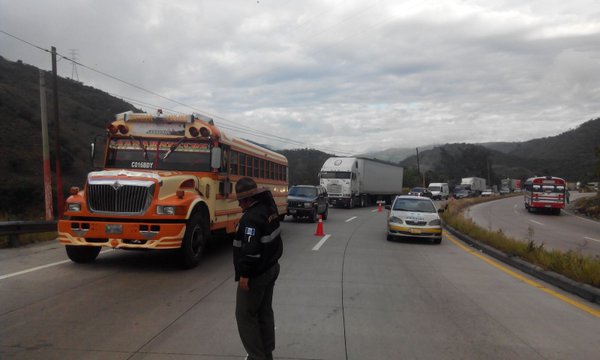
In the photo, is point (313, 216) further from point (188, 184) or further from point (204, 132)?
point (188, 184)

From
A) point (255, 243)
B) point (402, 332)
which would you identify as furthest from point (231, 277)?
point (255, 243)

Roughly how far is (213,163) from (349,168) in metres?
28.6

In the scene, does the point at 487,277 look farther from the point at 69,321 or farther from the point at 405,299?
the point at 69,321

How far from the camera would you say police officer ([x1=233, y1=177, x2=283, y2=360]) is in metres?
4.20

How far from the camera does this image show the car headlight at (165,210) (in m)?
8.79

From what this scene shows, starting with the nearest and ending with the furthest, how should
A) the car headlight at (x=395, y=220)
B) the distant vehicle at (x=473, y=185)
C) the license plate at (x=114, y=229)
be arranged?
the license plate at (x=114, y=229) → the car headlight at (x=395, y=220) → the distant vehicle at (x=473, y=185)

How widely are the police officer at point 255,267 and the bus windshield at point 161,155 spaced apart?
627 cm

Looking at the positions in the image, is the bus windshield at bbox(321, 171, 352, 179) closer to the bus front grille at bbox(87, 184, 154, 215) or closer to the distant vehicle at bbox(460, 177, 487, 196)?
the bus front grille at bbox(87, 184, 154, 215)

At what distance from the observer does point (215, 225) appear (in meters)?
10.6

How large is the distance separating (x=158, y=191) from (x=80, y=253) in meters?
2.26

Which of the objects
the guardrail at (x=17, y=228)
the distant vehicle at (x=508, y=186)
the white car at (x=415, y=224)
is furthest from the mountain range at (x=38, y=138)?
the distant vehicle at (x=508, y=186)

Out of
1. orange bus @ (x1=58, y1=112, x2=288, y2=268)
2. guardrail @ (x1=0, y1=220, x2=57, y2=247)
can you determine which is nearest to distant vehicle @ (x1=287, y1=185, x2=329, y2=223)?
orange bus @ (x1=58, y1=112, x2=288, y2=268)

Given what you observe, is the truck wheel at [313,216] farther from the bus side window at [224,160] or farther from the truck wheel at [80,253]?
the truck wheel at [80,253]

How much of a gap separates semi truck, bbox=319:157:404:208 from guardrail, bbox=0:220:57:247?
2652cm
